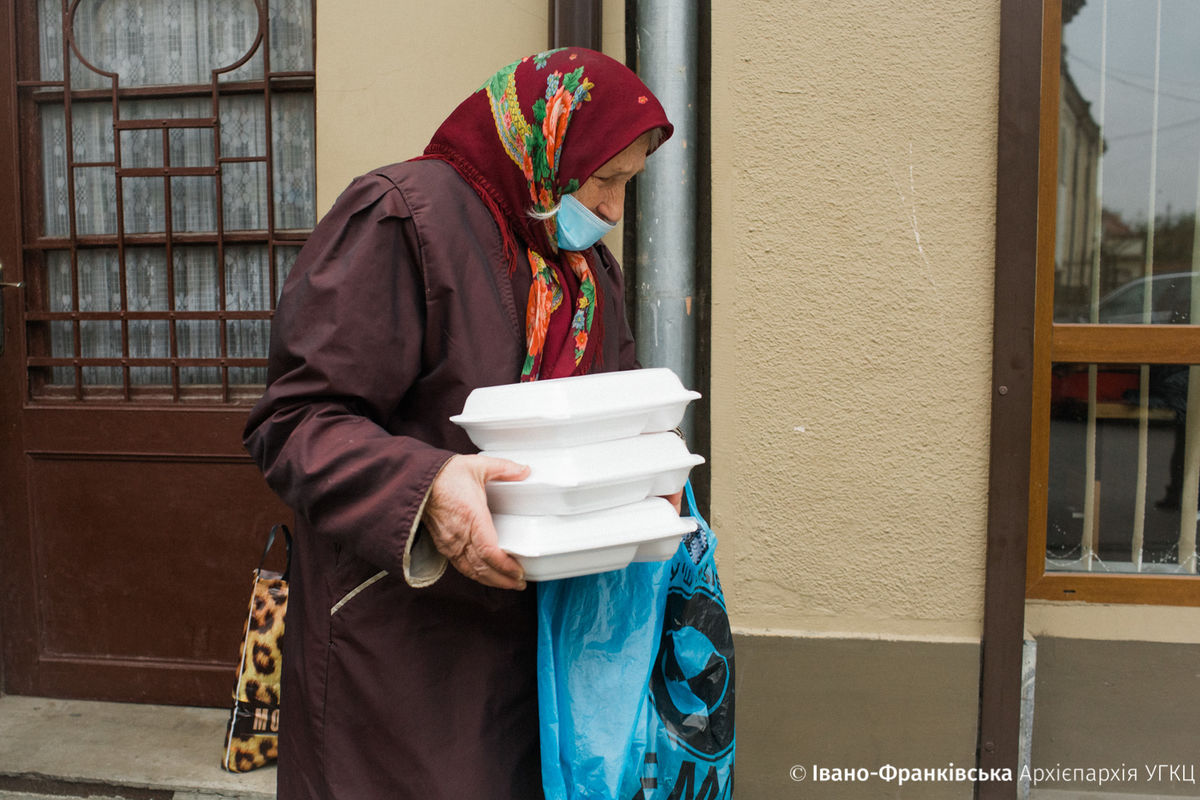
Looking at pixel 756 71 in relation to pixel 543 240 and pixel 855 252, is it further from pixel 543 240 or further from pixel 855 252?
pixel 543 240

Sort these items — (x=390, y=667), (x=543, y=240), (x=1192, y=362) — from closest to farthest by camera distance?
(x=390, y=667) → (x=543, y=240) → (x=1192, y=362)

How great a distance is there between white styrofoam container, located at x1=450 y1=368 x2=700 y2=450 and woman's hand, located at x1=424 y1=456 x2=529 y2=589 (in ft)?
0.18

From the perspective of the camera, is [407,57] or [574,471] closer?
[574,471]

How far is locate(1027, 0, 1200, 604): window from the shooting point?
9.27 ft

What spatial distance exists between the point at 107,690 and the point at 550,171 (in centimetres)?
281

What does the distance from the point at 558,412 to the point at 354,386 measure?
0.29 m

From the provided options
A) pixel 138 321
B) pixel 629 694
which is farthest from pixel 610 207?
pixel 138 321

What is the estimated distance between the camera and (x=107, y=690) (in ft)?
10.7

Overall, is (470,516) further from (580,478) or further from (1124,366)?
(1124,366)

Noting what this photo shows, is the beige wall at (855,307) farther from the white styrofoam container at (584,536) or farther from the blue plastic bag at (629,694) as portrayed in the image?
the white styrofoam container at (584,536)

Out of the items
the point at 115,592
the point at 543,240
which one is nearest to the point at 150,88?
the point at 115,592

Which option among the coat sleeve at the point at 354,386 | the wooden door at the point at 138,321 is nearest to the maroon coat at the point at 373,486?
the coat sleeve at the point at 354,386

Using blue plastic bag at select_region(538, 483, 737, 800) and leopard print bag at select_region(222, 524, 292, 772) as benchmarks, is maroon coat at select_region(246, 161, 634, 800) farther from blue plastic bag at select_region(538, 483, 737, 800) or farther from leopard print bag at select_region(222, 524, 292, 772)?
leopard print bag at select_region(222, 524, 292, 772)

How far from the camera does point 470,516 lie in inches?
46.3
